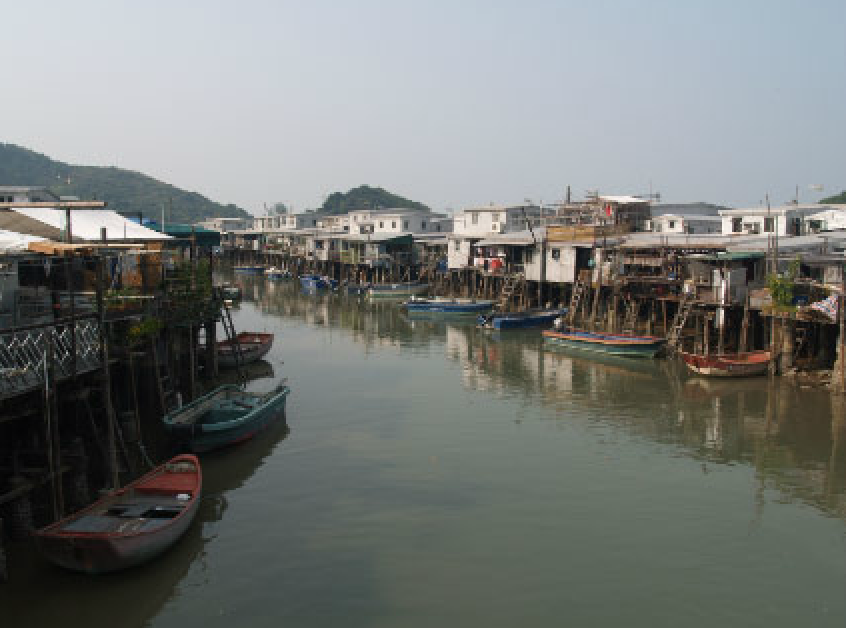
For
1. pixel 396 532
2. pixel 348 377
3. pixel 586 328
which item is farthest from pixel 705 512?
pixel 586 328

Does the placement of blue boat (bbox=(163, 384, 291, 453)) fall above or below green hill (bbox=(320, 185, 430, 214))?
below

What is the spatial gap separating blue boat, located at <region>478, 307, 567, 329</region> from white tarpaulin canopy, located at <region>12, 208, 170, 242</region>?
23.7 metres

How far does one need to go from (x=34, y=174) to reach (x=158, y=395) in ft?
671

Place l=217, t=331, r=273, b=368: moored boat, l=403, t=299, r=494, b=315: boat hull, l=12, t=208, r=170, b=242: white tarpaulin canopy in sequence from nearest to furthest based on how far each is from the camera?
l=12, t=208, r=170, b=242: white tarpaulin canopy
l=217, t=331, r=273, b=368: moored boat
l=403, t=299, r=494, b=315: boat hull

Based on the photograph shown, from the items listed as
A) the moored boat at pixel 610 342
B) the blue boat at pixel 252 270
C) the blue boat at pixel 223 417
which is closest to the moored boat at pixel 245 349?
the blue boat at pixel 223 417

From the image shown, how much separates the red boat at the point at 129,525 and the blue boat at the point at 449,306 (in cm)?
3281

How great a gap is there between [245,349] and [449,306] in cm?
1917

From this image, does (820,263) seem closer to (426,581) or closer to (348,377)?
(348,377)

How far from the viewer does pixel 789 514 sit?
1563 cm

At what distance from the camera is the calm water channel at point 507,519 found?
38.7ft

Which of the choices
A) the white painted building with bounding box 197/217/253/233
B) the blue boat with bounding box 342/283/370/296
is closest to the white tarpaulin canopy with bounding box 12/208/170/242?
the blue boat with bounding box 342/283/370/296

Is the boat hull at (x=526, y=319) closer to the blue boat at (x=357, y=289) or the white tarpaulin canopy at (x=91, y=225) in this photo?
the blue boat at (x=357, y=289)

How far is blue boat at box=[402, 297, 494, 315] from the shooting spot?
47031 millimetres

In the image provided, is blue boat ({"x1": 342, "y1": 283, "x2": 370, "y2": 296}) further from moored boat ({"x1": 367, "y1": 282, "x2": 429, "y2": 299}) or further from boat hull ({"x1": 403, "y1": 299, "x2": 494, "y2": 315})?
boat hull ({"x1": 403, "y1": 299, "x2": 494, "y2": 315})
